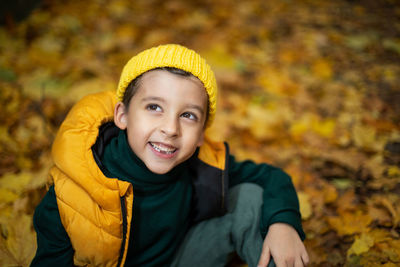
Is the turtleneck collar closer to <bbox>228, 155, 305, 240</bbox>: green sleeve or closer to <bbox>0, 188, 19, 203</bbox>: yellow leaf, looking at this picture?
<bbox>228, 155, 305, 240</bbox>: green sleeve

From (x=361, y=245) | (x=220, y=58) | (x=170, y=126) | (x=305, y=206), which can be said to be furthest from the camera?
(x=220, y=58)

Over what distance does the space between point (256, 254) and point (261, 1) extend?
3825 mm

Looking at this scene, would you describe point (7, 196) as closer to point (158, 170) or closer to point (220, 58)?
point (158, 170)

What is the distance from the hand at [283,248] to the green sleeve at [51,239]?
2.59 ft

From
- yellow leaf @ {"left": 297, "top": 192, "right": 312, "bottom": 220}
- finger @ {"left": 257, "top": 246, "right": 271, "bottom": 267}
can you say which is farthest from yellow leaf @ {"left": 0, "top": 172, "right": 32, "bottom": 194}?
yellow leaf @ {"left": 297, "top": 192, "right": 312, "bottom": 220}

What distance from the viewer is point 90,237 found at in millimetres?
1108

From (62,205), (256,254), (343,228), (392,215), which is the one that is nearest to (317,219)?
(343,228)

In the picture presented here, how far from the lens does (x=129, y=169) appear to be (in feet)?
4.00

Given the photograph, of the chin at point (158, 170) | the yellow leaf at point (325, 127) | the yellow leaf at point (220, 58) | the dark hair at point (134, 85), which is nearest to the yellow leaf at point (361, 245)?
the yellow leaf at point (325, 127)

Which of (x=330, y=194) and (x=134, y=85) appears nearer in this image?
(x=134, y=85)

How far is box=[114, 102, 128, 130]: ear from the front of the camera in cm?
129

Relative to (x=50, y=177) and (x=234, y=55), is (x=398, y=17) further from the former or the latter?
(x=50, y=177)

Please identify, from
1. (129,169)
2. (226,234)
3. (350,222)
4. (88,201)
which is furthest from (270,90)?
(88,201)

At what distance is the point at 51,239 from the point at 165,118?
0.66 m
